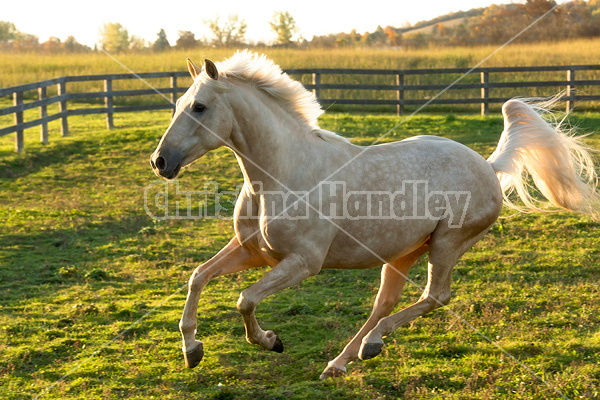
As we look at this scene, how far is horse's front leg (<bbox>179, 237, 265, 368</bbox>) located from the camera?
4746mm

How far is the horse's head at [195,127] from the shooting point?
14.2ft

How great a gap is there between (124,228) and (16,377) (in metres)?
4.91

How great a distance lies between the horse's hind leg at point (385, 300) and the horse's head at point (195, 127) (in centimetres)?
198

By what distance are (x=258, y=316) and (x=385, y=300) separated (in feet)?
5.59

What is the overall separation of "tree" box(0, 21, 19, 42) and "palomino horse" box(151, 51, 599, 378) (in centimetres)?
9159

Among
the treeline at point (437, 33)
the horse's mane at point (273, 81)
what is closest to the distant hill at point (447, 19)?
the treeline at point (437, 33)

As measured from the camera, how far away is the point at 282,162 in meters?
4.68

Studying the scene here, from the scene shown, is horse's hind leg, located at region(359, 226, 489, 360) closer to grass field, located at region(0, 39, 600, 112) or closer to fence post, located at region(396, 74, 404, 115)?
fence post, located at region(396, 74, 404, 115)

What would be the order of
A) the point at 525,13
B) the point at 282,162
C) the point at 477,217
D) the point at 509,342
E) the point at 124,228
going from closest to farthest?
the point at 282,162, the point at 477,217, the point at 509,342, the point at 124,228, the point at 525,13

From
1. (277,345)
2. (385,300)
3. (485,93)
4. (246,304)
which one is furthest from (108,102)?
(246,304)

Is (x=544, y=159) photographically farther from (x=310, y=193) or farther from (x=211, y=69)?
(x=211, y=69)

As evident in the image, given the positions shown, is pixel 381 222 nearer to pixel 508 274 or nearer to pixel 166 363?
pixel 166 363

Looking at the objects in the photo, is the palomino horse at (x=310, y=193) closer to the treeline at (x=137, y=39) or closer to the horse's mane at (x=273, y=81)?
the horse's mane at (x=273, y=81)

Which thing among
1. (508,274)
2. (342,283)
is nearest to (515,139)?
(508,274)
